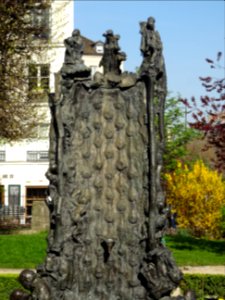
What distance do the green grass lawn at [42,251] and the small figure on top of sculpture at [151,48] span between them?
956 cm

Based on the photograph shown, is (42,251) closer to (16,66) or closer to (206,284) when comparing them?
(16,66)

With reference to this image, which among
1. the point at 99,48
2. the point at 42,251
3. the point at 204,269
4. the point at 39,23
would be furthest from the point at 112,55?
the point at 99,48

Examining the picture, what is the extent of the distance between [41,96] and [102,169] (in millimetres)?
15463

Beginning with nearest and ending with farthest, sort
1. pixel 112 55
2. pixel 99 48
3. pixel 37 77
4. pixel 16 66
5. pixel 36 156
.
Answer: pixel 112 55
pixel 16 66
pixel 37 77
pixel 36 156
pixel 99 48

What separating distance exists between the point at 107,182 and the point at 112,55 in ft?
4.92

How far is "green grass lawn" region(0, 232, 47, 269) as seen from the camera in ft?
56.8

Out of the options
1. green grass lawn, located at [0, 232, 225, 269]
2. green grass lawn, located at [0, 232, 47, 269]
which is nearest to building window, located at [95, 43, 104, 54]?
green grass lawn, located at [0, 232, 225, 269]

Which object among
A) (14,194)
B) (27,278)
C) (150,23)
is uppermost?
(150,23)

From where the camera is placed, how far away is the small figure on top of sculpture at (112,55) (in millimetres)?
8281

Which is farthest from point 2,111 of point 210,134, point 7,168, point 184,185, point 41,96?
point 7,168

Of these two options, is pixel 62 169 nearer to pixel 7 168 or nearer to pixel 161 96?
pixel 161 96

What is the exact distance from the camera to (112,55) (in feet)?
27.3

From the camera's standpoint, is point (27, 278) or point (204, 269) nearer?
point (27, 278)

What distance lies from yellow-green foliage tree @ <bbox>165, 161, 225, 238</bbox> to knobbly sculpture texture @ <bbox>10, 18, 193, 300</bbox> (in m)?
19.1
